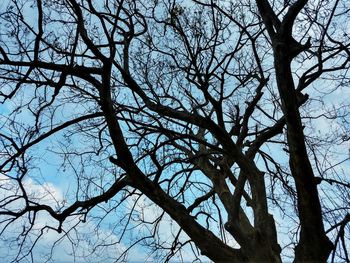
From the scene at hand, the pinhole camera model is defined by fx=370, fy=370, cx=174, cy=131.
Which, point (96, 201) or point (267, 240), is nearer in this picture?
point (267, 240)

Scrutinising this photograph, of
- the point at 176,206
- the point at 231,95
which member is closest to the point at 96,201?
the point at 176,206

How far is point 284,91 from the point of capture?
361 cm

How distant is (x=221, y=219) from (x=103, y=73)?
3711mm

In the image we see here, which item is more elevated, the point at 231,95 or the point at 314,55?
the point at 231,95

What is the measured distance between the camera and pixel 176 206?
4070mm

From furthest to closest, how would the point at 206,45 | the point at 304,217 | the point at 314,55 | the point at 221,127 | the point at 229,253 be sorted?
the point at 206,45
the point at 314,55
the point at 221,127
the point at 229,253
the point at 304,217

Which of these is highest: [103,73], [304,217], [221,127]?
[103,73]

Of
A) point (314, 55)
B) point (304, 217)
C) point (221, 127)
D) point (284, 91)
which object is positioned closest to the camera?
point (304, 217)

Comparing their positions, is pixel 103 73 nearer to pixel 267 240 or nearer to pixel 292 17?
pixel 292 17

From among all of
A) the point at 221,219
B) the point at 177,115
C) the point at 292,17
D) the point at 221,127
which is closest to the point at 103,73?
the point at 177,115

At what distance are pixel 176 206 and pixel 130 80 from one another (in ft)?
5.70

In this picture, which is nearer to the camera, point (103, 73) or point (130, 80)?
point (103, 73)

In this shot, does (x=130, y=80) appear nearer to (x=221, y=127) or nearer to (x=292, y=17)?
(x=221, y=127)

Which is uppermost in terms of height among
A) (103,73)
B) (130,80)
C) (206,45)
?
(206,45)
